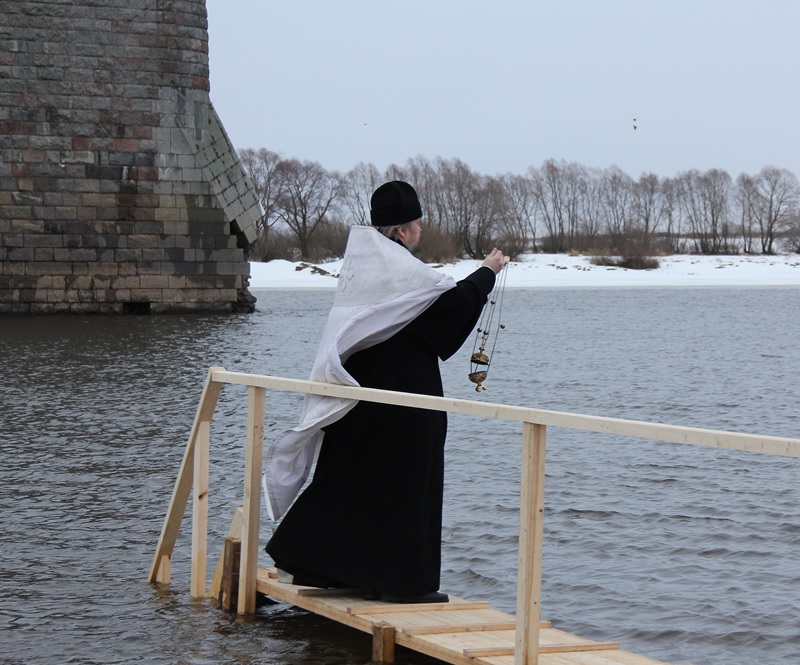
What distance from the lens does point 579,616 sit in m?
5.99

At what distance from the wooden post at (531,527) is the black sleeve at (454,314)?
88 centimetres

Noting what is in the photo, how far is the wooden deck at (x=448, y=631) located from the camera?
4.36 meters

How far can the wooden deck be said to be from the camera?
14.3 ft

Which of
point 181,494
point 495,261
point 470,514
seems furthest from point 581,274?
point 495,261

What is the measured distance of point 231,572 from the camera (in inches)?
222

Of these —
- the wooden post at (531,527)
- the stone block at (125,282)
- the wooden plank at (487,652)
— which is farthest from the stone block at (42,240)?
the wooden post at (531,527)

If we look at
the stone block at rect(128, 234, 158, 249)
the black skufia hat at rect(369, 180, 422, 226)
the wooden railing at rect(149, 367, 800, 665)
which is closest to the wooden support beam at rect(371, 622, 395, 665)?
the wooden railing at rect(149, 367, 800, 665)

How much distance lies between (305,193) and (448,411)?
75.4m

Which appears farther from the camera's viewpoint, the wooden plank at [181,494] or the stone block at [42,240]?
the stone block at [42,240]

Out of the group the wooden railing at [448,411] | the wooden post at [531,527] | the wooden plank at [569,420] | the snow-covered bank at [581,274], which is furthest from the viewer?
the snow-covered bank at [581,274]

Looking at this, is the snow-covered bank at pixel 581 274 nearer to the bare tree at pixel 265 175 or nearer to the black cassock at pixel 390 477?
the bare tree at pixel 265 175

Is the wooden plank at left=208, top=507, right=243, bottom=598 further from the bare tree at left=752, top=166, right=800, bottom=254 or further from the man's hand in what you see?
the bare tree at left=752, top=166, right=800, bottom=254

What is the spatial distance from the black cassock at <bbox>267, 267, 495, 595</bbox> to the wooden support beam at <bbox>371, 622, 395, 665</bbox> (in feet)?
0.92

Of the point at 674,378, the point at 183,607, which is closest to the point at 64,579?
the point at 183,607
